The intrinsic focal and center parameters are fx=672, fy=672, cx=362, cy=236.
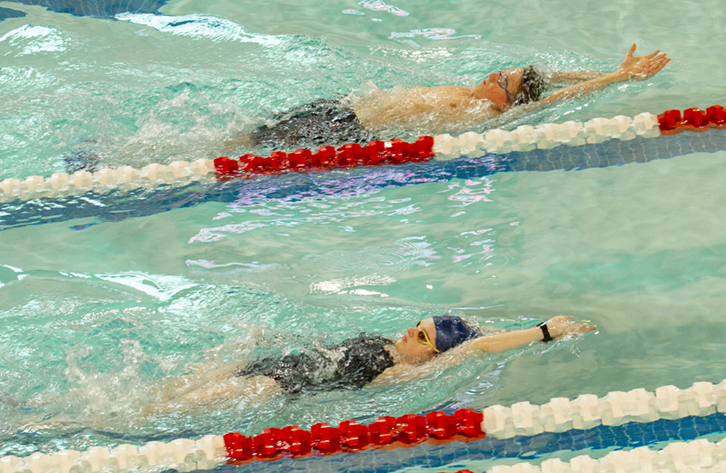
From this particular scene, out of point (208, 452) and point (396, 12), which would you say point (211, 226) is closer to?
point (208, 452)

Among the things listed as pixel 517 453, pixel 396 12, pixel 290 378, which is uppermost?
pixel 396 12

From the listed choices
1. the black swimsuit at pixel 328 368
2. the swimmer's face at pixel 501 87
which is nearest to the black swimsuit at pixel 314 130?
the swimmer's face at pixel 501 87

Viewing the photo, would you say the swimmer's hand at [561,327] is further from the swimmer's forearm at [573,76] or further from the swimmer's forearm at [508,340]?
the swimmer's forearm at [573,76]

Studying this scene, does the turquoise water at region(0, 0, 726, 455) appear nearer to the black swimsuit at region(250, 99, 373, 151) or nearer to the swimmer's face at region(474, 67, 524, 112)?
the black swimsuit at region(250, 99, 373, 151)

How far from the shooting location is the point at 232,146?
431 centimetres

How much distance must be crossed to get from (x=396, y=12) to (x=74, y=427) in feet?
15.2

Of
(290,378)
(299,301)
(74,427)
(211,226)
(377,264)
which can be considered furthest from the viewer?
(211,226)

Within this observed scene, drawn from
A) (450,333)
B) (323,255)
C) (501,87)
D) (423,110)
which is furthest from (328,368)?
(501,87)

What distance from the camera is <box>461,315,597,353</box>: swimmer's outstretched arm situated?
2775mm

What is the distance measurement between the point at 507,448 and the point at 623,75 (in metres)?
2.81

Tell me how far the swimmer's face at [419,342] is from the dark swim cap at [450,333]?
23 millimetres

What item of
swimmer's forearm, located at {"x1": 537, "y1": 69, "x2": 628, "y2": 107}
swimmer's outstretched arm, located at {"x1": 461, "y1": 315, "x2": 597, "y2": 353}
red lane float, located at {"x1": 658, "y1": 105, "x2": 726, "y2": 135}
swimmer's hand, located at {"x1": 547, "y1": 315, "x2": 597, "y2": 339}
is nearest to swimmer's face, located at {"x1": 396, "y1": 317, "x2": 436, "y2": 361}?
swimmer's outstretched arm, located at {"x1": 461, "y1": 315, "x2": 597, "y2": 353}

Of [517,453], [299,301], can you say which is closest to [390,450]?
[517,453]

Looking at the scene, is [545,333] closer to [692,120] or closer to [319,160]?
[319,160]
